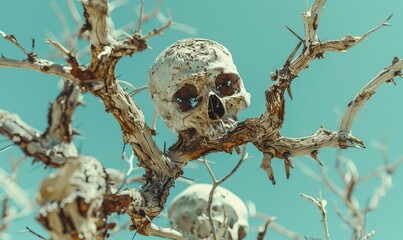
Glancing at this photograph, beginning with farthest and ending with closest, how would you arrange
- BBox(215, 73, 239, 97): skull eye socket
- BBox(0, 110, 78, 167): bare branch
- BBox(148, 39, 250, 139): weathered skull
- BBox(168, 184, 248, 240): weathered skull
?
BBox(168, 184, 248, 240): weathered skull → BBox(215, 73, 239, 97): skull eye socket → BBox(148, 39, 250, 139): weathered skull → BBox(0, 110, 78, 167): bare branch

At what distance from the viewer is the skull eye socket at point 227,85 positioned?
5433 millimetres

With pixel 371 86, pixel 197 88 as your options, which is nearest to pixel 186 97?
pixel 197 88

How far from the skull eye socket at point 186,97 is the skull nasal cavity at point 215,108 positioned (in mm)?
234

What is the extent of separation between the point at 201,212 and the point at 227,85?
2.69 m

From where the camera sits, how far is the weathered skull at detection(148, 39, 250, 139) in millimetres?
5039

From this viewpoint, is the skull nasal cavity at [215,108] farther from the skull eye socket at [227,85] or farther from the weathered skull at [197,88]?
the skull eye socket at [227,85]

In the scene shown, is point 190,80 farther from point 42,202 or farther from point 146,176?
point 42,202

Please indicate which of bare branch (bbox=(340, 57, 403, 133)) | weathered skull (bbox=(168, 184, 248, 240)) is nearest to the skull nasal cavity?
bare branch (bbox=(340, 57, 403, 133))

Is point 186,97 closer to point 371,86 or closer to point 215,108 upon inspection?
point 215,108

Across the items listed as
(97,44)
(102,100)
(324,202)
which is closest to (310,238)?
(324,202)

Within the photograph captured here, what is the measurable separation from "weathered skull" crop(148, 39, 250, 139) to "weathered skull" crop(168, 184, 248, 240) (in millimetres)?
2172

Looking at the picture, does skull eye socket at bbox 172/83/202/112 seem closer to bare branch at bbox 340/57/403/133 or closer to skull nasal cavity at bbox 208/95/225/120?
skull nasal cavity at bbox 208/95/225/120

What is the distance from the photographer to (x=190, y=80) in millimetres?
5086

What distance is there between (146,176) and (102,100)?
0.99 meters
